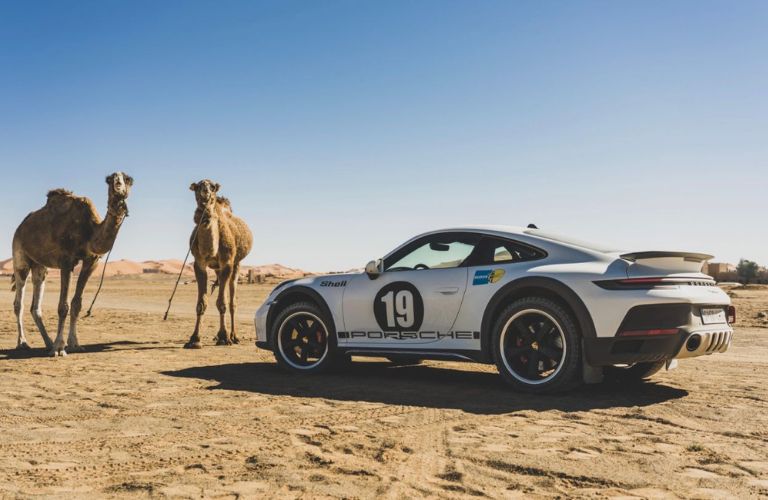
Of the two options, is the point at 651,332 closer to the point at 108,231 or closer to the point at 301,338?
the point at 301,338

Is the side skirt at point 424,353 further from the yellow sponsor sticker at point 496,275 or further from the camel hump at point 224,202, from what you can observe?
the camel hump at point 224,202

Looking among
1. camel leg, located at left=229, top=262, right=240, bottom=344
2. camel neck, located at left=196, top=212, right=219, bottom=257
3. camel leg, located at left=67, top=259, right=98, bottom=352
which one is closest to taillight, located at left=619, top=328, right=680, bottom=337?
camel neck, located at left=196, top=212, right=219, bottom=257

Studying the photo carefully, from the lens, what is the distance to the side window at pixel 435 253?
756cm

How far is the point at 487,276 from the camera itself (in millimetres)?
7141

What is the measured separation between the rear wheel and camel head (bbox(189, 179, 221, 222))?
24.5 ft

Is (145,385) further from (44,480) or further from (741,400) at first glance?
(741,400)

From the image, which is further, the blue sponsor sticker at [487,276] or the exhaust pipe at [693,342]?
the blue sponsor sticker at [487,276]

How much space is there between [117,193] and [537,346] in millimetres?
7187

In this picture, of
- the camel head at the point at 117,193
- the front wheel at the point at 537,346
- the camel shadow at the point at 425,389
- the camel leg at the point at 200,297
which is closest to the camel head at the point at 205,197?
the camel leg at the point at 200,297

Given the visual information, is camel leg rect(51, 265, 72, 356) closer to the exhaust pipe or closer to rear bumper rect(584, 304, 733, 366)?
rear bumper rect(584, 304, 733, 366)

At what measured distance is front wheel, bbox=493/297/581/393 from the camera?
6504 millimetres

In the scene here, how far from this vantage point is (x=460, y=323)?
7.23 m

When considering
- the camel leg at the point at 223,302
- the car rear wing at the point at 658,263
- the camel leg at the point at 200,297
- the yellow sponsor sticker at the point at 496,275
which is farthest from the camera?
the camel leg at the point at 223,302

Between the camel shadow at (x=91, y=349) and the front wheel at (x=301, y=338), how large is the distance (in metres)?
3.93
